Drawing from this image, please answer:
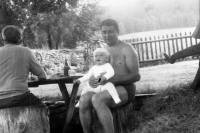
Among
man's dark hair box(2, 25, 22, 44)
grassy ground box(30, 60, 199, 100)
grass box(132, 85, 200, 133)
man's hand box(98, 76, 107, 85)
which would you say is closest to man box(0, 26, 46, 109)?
man's dark hair box(2, 25, 22, 44)

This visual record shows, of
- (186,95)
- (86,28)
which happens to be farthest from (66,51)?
(186,95)

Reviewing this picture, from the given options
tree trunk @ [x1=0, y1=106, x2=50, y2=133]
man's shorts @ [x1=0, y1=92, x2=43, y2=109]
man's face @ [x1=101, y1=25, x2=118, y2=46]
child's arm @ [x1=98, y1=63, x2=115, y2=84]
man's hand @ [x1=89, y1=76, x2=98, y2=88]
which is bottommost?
tree trunk @ [x1=0, y1=106, x2=50, y2=133]

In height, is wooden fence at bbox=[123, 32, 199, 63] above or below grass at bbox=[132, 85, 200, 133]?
above

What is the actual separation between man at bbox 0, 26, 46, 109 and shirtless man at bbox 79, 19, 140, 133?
0.78 m

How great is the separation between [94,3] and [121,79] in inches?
818

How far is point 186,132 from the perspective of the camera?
3650 mm

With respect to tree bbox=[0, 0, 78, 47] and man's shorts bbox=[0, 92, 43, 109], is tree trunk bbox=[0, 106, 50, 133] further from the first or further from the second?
tree bbox=[0, 0, 78, 47]

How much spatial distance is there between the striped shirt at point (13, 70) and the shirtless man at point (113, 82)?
811mm

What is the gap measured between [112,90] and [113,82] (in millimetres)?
232

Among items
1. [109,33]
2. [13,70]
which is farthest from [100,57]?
[13,70]

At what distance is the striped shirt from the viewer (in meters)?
3.24

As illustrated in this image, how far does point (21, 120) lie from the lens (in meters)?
3.36

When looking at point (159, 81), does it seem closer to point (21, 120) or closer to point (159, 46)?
point (21, 120)

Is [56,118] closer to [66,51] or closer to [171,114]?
[171,114]
